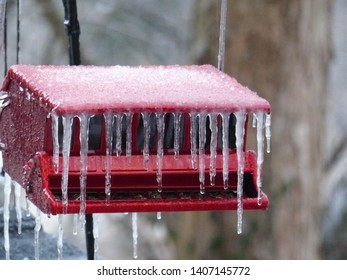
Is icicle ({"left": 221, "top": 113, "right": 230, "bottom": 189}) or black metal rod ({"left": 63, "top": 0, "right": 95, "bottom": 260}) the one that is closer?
icicle ({"left": 221, "top": 113, "right": 230, "bottom": 189})

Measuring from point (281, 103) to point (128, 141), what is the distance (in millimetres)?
3850

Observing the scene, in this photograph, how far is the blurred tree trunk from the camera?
6.42 meters

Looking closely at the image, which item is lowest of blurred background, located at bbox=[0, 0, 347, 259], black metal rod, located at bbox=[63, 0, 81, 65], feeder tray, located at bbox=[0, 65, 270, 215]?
blurred background, located at bbox=[0, 0, 347, 259]

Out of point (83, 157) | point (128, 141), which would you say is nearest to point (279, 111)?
point (128, 141)

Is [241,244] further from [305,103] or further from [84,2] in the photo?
[84,2]

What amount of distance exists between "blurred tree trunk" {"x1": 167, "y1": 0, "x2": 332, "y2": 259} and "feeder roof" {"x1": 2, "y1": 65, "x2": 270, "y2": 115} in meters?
3.19

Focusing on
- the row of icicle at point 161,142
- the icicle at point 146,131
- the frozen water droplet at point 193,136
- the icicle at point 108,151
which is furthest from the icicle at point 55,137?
the frozen water droplet at point 193,136

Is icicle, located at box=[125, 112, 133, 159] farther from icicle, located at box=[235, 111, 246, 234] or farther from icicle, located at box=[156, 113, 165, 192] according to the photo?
icicle, located at box=[235, 111, 246, 234]

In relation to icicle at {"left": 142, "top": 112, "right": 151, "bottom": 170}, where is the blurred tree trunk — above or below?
below

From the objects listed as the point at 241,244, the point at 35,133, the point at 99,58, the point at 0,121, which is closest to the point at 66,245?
the point at 0,121

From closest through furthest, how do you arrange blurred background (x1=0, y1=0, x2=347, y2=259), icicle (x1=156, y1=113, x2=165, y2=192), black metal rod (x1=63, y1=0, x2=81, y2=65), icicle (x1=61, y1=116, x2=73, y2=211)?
icicle (x1=61, y1=116, x2=73, y2=211), icicle (x1=156, y1=113, x2=165, y2=192), black metal rod (x1=63, y1=0, x2=81, y2=65), blurred background (x1=0, y1=0, x2=347, y2=259)

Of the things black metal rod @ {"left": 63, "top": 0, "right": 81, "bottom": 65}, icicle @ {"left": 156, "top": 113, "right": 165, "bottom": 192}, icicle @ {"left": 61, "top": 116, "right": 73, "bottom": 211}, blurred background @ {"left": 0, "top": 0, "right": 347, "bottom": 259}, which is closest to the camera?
icicle @ {"left": 61, "top": 116, "right": 73, "bottom": 211}

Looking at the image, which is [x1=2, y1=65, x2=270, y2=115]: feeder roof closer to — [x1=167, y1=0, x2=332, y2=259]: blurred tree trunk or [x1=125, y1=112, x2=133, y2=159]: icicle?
[x1=125, y1=112, x2=133, y2=159]: icicle

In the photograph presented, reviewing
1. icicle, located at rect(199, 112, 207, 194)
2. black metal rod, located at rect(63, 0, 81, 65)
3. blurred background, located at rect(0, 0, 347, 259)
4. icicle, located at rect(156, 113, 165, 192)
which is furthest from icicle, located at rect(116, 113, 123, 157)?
blurred background, located at rect(0, 0, 347, 259)
